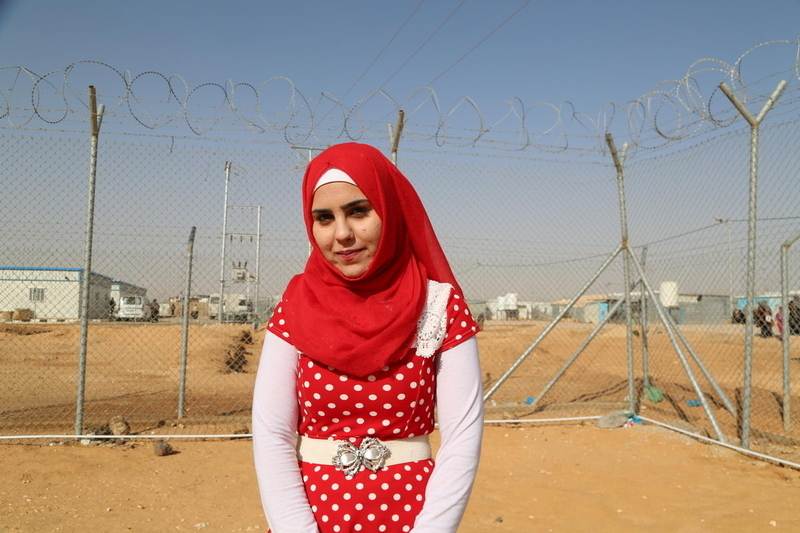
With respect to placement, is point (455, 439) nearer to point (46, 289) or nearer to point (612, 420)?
point (612, 420)

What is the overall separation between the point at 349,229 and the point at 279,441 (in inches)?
20.6

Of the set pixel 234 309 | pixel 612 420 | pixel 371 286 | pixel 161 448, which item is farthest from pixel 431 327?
pixel 234 309

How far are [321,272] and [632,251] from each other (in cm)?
586

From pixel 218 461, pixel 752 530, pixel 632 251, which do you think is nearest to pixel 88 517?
pixel 218 461

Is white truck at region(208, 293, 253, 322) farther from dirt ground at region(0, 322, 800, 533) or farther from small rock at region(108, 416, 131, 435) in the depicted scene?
small rock at region(108, 416, 131, 435)

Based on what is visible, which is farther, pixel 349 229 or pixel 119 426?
pixel 119 426

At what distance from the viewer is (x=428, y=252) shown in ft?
5.33

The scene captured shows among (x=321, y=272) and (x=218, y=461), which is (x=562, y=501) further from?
(x=321, y=272)

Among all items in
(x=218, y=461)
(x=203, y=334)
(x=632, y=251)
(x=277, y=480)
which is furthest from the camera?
(x=203, y=334)

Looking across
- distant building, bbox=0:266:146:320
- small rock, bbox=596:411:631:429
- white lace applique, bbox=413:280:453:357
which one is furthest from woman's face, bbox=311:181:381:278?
A: small rock, bbox=596:411:631:429

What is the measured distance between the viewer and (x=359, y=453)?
1.48 m

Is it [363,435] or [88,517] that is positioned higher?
[363,435]

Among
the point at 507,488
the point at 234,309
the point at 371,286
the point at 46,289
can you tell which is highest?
the point at 371,286

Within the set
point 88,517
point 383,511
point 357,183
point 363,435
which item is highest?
point 357,183
